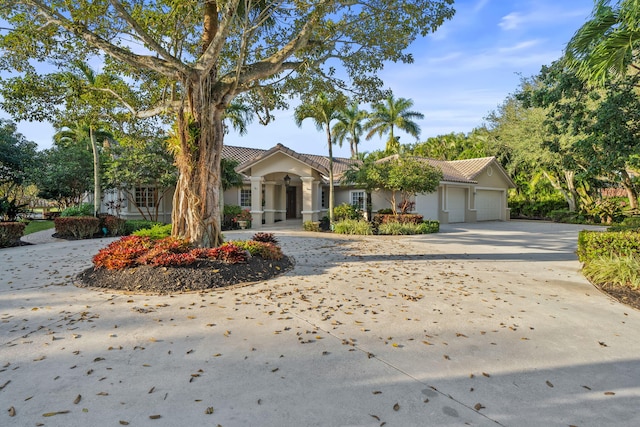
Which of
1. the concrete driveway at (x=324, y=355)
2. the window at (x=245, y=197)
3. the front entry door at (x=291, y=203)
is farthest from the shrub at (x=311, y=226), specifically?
the concrete driveway at (x=324, y=355)

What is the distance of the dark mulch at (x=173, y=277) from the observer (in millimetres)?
6527

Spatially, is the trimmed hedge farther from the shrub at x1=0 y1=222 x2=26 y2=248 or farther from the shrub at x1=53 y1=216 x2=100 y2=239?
the shrub at x1=0 y1=222 x2=26 y2=248

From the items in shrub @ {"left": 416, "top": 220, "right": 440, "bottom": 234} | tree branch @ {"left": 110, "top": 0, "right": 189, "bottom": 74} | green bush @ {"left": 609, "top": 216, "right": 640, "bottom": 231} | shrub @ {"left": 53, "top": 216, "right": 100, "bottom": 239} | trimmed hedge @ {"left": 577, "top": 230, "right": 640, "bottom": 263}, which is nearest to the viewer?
tree branch @ {"left": 110, "top": 0, "right": 189, "bottom": 74}

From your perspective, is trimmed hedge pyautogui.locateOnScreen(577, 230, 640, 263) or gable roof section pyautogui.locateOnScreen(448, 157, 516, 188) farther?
gable roof section pyautogui.locateOnScreen(448, 157, 516, 188)

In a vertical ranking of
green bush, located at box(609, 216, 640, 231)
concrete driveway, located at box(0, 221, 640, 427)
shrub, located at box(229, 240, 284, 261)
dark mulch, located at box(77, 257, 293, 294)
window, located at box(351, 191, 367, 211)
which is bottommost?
concrete driveway, located at box(0, 221, 640, 427)

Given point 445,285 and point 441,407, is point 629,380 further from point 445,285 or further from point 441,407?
point 445,285

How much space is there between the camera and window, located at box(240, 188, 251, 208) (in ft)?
75.7

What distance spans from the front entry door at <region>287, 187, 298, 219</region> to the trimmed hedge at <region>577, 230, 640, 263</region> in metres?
18.5

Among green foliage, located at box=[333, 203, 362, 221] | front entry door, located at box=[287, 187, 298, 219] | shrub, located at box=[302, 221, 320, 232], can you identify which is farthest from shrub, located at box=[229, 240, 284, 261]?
front entry door, located at box=[287, 187, 298, 219]

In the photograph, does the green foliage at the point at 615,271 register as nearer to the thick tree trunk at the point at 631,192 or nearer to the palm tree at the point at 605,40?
the palm tree at the point at 605,40

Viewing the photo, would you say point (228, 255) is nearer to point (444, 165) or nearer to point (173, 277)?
point (173, 277)

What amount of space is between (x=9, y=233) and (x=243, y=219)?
9.94m

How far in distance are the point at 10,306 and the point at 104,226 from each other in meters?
11.6

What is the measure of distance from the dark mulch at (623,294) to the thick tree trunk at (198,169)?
8.07 metres
